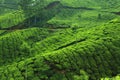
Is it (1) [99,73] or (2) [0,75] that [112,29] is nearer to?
(1) [99,73]

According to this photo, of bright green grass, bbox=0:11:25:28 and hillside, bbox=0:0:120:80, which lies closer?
hillside, bbox=0:0:120:80

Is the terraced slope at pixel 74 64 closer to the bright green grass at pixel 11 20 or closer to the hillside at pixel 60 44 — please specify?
the hillside at pixel 60 44

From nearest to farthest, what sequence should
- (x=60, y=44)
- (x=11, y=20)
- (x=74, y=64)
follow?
(x=74, y=64) < (x=60, y=44) < (x=11, y=20)

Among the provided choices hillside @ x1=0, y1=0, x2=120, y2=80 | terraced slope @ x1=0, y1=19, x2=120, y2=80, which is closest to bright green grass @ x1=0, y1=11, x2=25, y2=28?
hillside @ x1=0, y1=0, x2=120, y2=80

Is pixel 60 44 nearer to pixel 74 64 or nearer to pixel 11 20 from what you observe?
pixel 74 64

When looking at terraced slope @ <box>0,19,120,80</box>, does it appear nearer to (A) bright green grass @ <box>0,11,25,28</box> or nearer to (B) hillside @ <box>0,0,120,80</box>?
(B) hillside @ <box>0,0,120,80</box>

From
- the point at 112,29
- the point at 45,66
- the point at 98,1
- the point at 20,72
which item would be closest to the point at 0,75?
the point at 20,72

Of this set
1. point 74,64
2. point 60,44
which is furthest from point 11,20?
point 74,64
